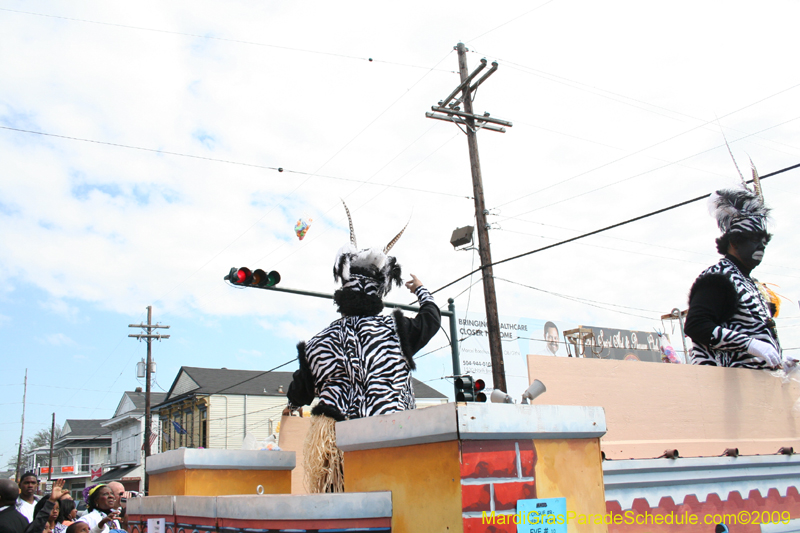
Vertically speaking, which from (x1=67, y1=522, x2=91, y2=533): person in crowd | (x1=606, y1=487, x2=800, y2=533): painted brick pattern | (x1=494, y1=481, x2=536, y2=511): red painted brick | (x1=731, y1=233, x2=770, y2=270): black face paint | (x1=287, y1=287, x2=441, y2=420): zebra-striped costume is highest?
(x1=731, y1=233, x2=770, y2=270): black face paint

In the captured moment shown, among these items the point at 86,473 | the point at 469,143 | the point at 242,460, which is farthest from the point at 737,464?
the point at 86,473

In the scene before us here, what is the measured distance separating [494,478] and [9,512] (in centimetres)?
511

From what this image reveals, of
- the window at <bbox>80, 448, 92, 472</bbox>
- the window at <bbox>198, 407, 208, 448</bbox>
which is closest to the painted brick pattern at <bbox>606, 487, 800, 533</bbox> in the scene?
the window at <bbox>198, 407, 208, 448</bbox>

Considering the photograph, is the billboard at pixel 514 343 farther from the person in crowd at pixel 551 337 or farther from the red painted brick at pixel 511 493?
the red painted brick at pixel 511 493

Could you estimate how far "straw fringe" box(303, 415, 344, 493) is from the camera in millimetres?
3115

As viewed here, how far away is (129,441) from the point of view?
42.4m

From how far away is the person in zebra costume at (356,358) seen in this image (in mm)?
3266

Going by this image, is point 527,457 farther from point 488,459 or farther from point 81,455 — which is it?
point 81,455

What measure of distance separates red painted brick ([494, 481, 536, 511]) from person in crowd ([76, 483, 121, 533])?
391 cm

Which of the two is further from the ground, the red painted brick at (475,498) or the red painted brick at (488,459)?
the red painted brick at (488,459)

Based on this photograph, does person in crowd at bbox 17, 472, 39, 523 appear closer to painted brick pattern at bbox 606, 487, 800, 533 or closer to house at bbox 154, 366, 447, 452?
painted brick pattern at bbox 606, 487, 800, 533

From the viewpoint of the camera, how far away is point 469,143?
1400 centimetres

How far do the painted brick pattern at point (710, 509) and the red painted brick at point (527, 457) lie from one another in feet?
3.30

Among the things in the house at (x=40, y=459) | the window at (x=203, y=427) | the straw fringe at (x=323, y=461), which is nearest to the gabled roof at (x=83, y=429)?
the house at (x=40, y=459)
